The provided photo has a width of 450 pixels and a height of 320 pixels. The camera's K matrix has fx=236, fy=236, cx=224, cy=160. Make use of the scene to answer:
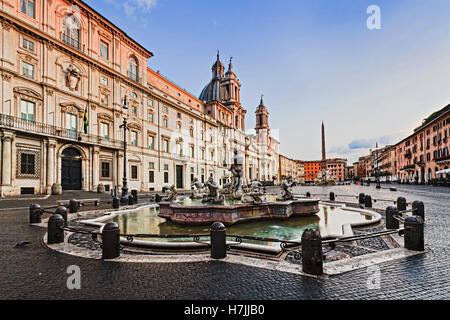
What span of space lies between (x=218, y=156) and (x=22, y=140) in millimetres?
36255

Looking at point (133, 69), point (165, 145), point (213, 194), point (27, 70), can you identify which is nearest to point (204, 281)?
point (213, 194)

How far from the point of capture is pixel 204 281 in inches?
145

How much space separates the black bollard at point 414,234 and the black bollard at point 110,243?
6.20 meters

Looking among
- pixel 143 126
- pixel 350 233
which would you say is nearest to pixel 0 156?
pixel 143 126

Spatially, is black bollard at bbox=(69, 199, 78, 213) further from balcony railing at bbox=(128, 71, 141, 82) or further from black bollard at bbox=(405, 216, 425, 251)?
balcony railing at bbox=(128, 71, 141, 82)

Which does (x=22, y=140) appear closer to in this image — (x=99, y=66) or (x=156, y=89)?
(x=99, y=66)

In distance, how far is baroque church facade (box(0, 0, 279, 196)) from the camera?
19.5m

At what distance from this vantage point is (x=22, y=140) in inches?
772

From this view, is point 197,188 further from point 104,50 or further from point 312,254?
point 104,50

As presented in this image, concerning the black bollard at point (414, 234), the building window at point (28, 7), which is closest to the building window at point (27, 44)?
the building window at point (28, 7)

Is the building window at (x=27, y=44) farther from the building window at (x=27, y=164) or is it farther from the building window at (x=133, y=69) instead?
the building window at (x=133, y=69)

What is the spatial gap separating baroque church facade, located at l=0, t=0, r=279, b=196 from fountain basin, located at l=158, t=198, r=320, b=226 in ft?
20.4

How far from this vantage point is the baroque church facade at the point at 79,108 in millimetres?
19500

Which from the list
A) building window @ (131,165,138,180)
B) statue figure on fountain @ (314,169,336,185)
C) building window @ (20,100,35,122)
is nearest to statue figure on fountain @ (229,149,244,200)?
building window @ (20,100,35,122)
